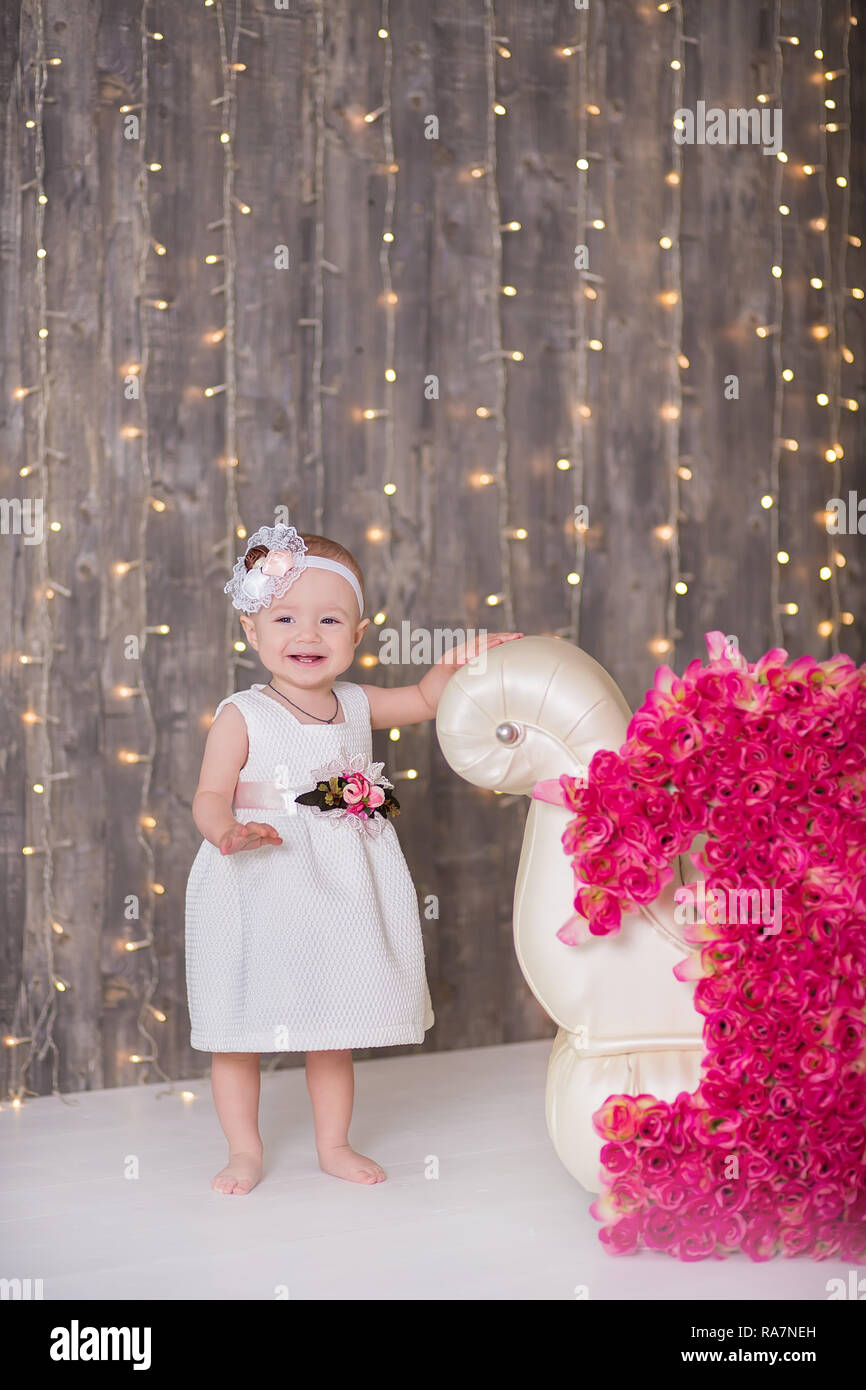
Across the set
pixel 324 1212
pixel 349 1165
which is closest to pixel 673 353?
pixel 349 1165

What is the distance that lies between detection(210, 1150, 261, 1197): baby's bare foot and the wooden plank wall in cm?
62

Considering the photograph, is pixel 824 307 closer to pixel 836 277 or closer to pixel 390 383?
pixel 836 277

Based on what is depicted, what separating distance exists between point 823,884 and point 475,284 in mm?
1654

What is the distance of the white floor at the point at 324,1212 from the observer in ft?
5.44

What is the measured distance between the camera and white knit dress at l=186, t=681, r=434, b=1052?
6.66 feet

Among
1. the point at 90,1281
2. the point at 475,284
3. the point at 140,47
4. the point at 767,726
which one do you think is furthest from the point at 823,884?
the point at 140,47

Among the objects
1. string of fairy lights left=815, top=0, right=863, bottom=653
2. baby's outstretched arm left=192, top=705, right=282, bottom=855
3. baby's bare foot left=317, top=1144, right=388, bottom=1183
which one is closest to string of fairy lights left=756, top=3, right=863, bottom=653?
string of fairy lights left=815, top=0, right=863, bottom=653

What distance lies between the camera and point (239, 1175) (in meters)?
2.03

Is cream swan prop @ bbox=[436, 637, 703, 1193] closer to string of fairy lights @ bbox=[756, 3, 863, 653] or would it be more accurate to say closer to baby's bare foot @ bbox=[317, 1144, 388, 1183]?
baby's bare foot @ bbox=[317, 1144, 388, 1183]

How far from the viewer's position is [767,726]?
174 cm

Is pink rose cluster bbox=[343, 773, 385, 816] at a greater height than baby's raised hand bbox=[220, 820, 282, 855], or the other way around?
pink rose cluster bbox=[343, 773, 385, 816]

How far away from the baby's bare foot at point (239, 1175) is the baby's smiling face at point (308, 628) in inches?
29.1

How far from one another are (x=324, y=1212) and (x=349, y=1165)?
161mm

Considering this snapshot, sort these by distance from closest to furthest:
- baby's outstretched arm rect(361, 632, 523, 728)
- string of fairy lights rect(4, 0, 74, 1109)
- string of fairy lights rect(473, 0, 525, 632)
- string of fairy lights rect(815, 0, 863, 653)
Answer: baby's outstretched arm rect(361, 632, 523, 728) → string of fairy lights rect(4, 0, 74, 1109) → string of fairy lights rect(473, 0, 525, 632) → string of fairy lights rect(815, 0, 863, 653)
